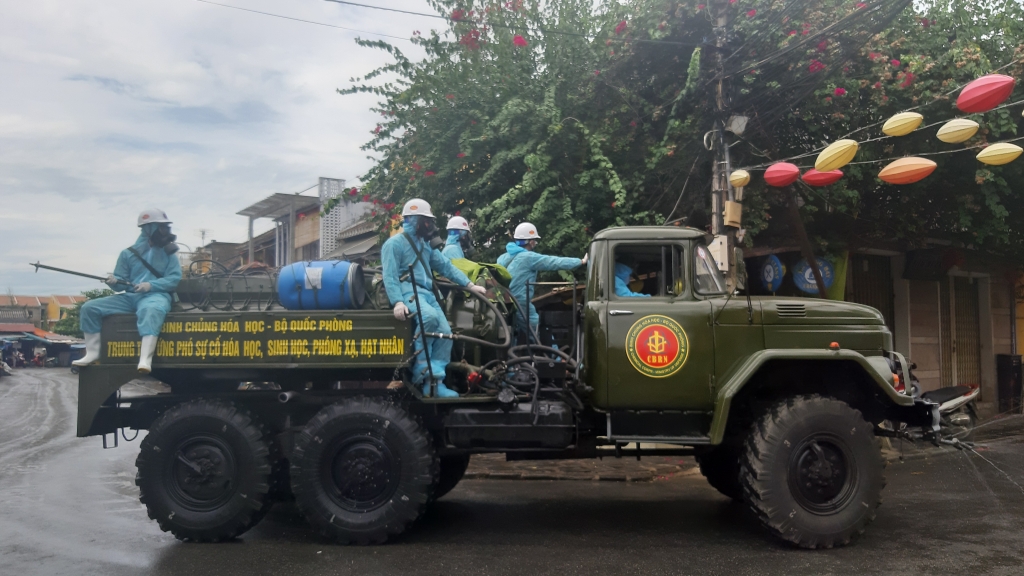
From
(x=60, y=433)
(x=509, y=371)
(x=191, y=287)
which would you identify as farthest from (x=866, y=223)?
(x=60, y=433)

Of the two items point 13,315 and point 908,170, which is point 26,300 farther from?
point 908,170

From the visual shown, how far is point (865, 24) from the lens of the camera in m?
9.36

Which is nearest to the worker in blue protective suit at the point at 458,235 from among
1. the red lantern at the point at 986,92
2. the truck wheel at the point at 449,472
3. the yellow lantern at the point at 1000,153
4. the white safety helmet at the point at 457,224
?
the white safety helmet at the point at 457,224

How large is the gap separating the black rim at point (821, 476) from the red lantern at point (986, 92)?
4.00 meters

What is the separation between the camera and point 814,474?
18.3ft

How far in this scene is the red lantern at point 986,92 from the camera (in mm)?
7238

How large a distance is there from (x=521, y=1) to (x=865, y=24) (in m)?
4.56

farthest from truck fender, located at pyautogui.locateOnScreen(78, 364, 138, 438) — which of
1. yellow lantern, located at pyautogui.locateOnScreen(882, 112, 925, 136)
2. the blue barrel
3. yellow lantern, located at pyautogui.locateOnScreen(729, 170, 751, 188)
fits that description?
yellow lantern, located at pyautogui.locateOnScreen(882, 112, 925, 136)

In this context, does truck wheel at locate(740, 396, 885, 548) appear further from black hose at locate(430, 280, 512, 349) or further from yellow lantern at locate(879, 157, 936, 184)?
yellow lantern at locate(879, 157, 936, 184)

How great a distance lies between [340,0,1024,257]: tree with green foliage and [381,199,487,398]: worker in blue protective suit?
10.3ft

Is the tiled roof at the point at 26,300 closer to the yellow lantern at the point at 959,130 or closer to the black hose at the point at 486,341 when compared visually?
the black hose at the point at 486,341

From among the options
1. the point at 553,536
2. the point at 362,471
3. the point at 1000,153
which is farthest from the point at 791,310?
the point at 1000,153

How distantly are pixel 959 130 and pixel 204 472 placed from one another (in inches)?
310

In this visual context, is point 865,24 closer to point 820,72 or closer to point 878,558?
point 820,72
